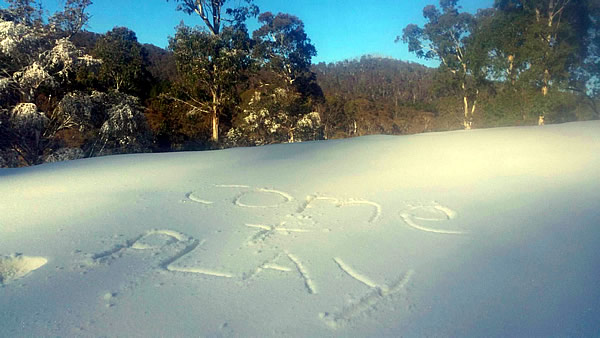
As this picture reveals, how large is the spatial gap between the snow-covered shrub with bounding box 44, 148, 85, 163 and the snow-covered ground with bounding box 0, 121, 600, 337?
5.73 meters

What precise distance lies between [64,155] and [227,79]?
416 centimetres

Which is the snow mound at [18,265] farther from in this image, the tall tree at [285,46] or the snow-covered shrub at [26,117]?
the tall tree at [285,46]

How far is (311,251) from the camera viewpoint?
1658 mm

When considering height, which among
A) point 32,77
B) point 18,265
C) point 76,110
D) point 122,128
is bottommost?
point 18,265

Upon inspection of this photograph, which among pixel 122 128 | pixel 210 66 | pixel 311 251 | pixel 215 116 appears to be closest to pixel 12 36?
pixel 122 128

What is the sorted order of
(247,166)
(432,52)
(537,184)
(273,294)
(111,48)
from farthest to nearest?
(432,52) < (111,48) < (247,166) < (537,184) < (273,294)

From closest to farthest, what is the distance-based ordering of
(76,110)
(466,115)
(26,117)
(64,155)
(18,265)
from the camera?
1. (18,265)
2. (26,117)
3. (64,155)
4. (76,110)
5. (466,115)

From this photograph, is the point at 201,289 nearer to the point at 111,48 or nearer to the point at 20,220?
the point at 20,220

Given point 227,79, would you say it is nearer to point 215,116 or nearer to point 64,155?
point 215,116

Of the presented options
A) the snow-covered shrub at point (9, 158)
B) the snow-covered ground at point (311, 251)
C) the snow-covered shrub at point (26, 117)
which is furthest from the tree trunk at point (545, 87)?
the snow-covered shrub at point (9, 158)

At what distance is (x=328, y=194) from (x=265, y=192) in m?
0.41

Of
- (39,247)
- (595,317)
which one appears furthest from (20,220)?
(595,317)

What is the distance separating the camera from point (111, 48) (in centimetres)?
1072

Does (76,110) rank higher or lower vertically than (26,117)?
higher
